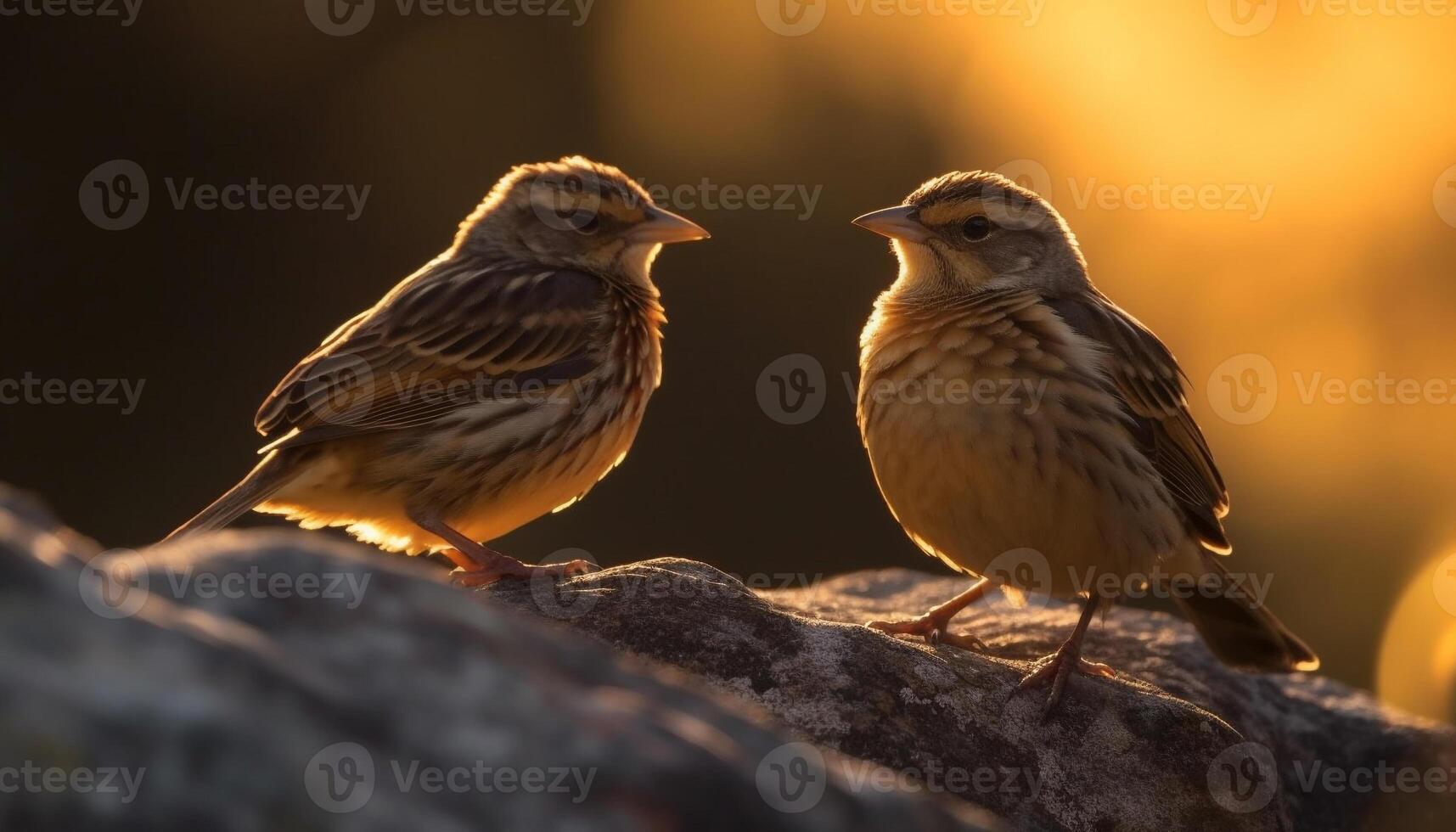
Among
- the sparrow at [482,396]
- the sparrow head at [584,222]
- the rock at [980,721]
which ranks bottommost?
the rock at [980,721]

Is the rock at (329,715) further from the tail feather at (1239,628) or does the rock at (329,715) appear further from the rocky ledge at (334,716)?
the tail feather at (1239,628)

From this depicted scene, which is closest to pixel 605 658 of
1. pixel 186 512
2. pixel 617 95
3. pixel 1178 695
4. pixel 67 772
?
pixel 67 772

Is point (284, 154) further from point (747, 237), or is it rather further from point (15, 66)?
point (747, 237)

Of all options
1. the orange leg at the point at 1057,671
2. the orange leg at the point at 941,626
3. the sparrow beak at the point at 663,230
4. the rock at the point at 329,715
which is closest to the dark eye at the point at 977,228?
the sparrow beak at the point at 663,230

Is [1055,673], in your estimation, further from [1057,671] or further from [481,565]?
[481,565]

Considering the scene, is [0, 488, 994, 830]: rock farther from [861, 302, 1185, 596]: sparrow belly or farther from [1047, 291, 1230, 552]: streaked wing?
[1047, 291, 1230, 552]: streaked wing

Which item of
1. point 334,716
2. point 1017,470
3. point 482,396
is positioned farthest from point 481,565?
point 334,716
